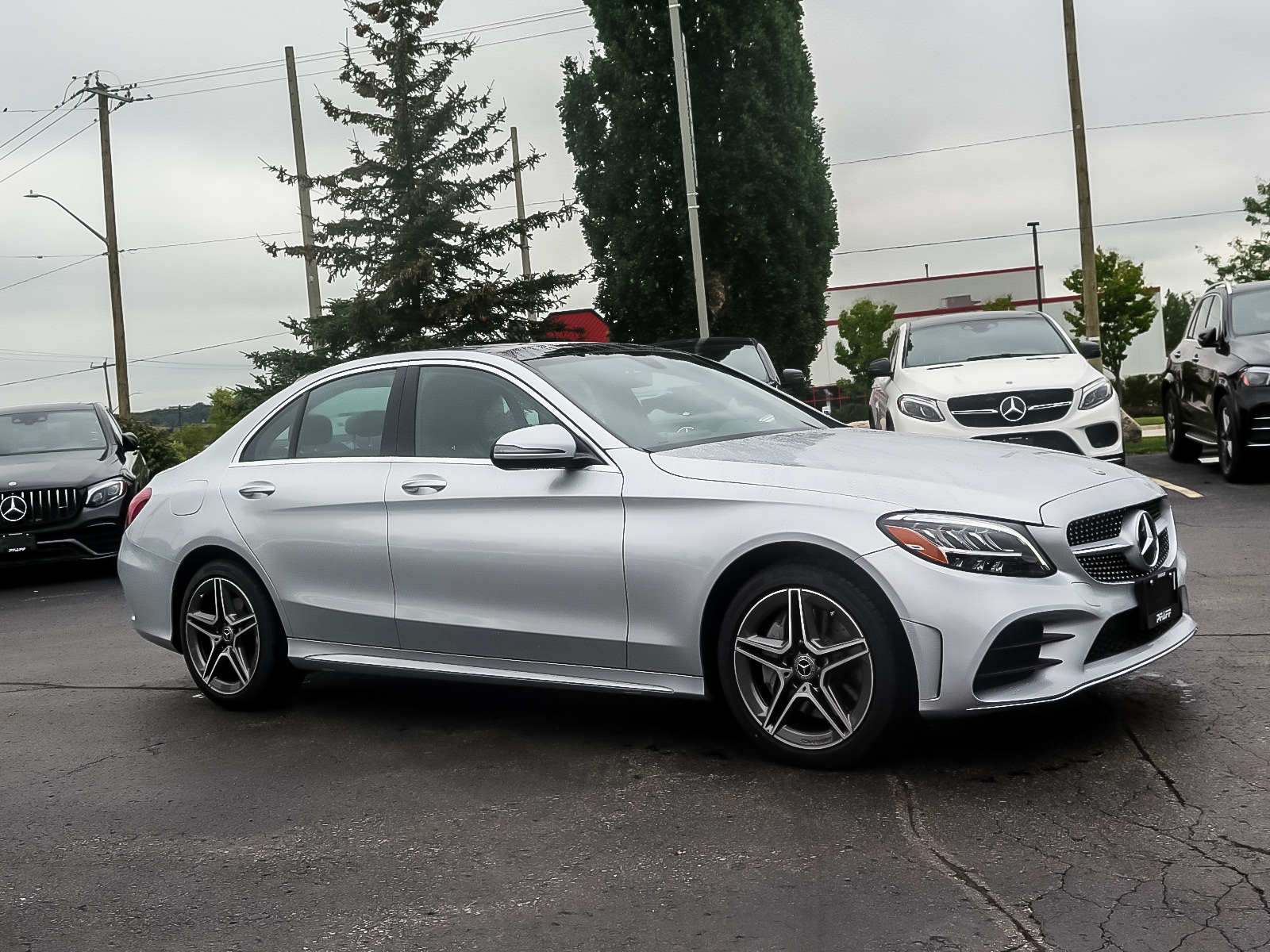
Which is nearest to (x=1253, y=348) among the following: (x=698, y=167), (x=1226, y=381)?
(x=1226, y=381)

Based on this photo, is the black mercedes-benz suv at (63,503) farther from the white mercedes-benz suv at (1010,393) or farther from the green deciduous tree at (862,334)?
the green deciduous tree at (862,334)

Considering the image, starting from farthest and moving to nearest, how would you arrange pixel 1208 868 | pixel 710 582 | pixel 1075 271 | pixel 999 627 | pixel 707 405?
pixel 1075 271, pixel 707 405, pixel 710 582, pixel 999 627, pixel 1208 868

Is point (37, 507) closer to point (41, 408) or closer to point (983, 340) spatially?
point (41, 408)

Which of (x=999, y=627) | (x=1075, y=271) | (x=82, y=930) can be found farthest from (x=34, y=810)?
(x=1075, y=271)

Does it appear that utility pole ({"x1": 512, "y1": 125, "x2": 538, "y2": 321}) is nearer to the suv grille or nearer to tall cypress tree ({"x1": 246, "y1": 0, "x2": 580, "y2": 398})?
tall cypress tree ({"x1": 246, "y1": 0, "x2": 580, "y2": 398})

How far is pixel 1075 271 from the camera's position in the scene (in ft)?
218

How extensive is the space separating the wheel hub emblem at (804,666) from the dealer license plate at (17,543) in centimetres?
918

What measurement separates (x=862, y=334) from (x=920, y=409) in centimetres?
6352

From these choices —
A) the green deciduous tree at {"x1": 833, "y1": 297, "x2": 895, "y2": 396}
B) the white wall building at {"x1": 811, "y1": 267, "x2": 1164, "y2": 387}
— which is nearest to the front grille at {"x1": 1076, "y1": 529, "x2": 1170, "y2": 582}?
the green deciduous tree at {"x1": 833, "y1": 297, "x2": 895, "y2": 396}

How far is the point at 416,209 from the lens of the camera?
1108 inches

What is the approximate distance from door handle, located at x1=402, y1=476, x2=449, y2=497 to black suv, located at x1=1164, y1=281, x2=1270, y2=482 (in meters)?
8.68

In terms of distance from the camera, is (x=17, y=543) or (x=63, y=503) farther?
(x=63, y=503)

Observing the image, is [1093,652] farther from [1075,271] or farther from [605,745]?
[1075,271]

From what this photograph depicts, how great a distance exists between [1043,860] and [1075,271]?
6668 centimetres
